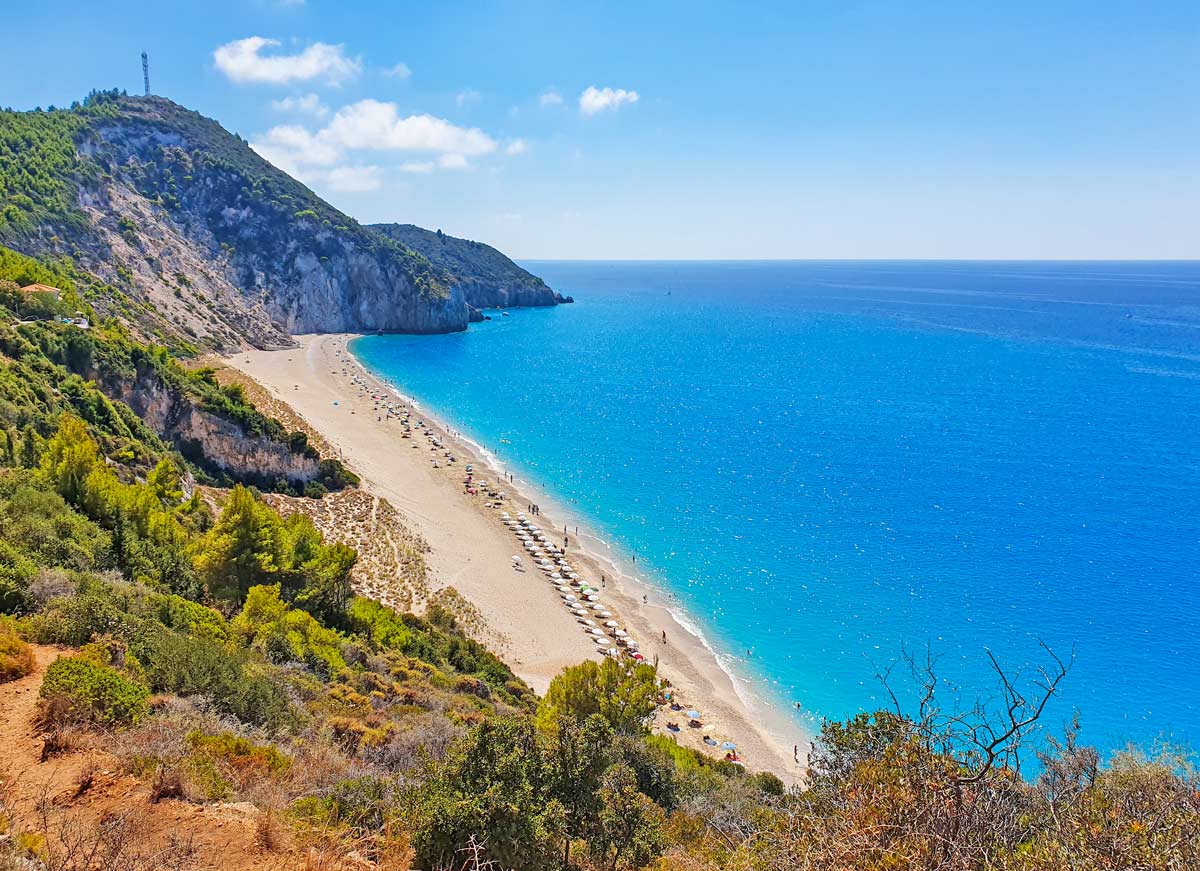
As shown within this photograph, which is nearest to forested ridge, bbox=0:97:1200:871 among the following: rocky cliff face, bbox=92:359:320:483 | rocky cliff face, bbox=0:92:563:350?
rocky cliff face, bbox=92:359:320:483

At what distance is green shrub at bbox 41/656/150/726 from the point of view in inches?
372

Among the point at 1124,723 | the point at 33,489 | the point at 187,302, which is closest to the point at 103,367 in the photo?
the point at 33,489

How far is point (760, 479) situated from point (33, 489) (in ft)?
150

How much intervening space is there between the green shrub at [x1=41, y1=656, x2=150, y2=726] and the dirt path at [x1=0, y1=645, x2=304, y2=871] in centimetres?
40

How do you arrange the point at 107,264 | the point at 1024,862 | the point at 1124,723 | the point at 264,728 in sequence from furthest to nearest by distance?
1. the point at 107,264
2. the point at 1124,723
3. the point at 264,728
4. the point at 1024,862

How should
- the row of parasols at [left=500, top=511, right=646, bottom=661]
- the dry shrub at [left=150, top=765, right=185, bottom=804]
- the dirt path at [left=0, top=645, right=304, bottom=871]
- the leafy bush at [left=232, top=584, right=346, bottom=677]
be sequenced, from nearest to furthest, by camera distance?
the dirt path at [left=0, top=645, right=304, bottom=871], the dry shrub at [left=150, top=765, right=185, bottom=804], the leafy bush at [left=232, top=584, right=346, bottom=677], the row of parasols at [left=500, top=511, right=646, bottom=661]

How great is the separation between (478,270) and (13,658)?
17731 cm

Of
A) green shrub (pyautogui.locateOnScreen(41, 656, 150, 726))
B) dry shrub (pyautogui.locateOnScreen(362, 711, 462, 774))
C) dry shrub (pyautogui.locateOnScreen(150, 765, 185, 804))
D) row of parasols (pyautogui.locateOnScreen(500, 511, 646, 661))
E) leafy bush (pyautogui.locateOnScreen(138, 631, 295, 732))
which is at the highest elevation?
green shrub (pyautogui.locateOnScreen(41, 656, 150, 726))

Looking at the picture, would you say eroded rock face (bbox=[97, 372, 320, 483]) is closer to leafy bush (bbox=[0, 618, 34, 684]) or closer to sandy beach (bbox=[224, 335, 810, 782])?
sandy beach (bbox=[224, 335, 810, 782])

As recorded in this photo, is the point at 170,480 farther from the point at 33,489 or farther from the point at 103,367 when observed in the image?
the point at 103,367

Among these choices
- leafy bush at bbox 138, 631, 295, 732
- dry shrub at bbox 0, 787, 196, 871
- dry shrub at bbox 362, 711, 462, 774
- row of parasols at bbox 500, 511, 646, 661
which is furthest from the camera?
row of parasols at bbox 500, 511, 646, 661

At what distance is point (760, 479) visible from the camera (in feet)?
175

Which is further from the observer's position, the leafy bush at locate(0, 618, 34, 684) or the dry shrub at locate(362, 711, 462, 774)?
the dry shrub at locate(362, 711, 462, 774)

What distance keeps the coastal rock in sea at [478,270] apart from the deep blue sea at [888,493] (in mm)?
60698
